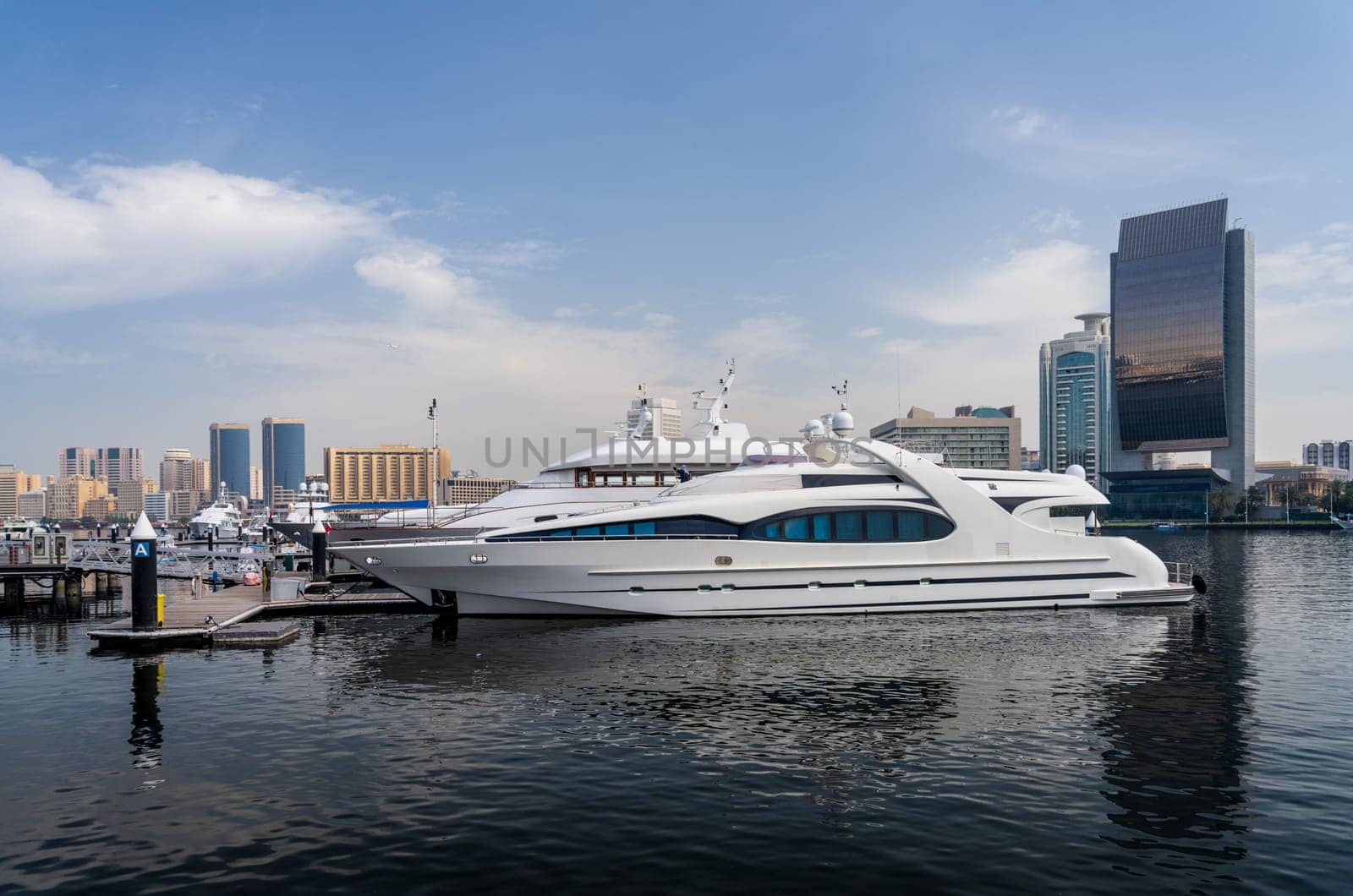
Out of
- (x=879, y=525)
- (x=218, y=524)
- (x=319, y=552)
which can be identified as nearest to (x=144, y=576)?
(x=319, y=552)

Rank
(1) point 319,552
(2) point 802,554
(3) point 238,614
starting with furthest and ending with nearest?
(1) point 319,552 → (3) point 238,614 → (2) point 802,554

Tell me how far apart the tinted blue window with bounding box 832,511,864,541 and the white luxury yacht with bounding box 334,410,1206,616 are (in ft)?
0.13

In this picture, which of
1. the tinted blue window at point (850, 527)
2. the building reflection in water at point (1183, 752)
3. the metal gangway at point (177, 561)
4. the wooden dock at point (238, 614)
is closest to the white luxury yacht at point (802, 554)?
the tinted blue window at point (850, 527)

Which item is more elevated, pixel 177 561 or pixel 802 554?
pixel 802 554

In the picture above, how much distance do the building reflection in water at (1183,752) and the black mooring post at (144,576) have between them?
25027 millimetres

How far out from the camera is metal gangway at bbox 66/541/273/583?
41.2 meters

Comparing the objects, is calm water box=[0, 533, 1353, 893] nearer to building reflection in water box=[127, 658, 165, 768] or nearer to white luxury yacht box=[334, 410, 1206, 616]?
building reflection in water box=[127, 658, 165, 768]

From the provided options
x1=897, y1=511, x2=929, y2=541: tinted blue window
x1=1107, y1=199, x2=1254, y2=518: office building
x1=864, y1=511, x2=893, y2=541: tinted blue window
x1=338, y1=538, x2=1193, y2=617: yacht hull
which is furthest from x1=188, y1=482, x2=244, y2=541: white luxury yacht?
x1=1107, y1=199, x2=1254, y2=518: office building

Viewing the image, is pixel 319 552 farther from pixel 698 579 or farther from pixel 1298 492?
pixel 1298 492

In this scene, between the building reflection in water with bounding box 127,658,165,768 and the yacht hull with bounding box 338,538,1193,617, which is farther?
the yacht hull with bounding box 338,538,1193,617

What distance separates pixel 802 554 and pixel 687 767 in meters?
15.0

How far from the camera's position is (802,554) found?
92.4 ft

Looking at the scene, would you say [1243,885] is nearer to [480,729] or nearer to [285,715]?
[480,729]

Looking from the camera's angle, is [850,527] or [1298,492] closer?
[850,527]
